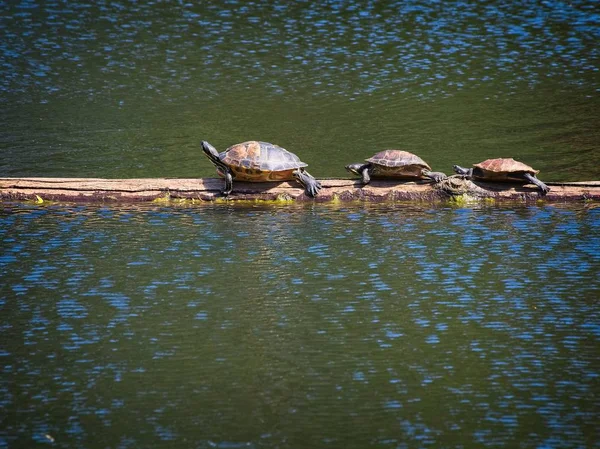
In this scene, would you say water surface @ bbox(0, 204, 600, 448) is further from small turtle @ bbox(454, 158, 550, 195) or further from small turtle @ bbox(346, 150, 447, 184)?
small turtle @ bbox(346, 150, 447, 184)

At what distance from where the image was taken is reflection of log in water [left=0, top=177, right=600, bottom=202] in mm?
11828

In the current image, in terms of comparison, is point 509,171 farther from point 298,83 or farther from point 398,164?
point 298,83

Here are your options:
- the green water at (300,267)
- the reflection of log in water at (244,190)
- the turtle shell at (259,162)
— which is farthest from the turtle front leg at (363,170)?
the turtle shell at (259,162)

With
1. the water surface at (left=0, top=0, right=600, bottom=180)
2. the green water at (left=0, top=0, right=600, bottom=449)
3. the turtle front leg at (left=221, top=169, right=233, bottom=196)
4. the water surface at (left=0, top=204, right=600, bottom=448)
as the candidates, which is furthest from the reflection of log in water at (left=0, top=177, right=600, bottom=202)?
the water surface at (left=0, top=0, right=600, bottom=180)

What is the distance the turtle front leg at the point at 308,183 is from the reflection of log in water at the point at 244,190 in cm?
10

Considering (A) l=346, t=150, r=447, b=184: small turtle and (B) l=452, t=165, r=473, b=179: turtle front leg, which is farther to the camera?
(B) l=452, t=165, r=473, b=179: turtle front leg

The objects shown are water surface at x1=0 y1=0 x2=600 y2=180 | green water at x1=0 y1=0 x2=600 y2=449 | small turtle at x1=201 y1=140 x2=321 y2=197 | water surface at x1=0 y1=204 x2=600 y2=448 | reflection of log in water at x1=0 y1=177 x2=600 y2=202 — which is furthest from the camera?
water surface at x1=0 y1=0 x2=600 y2=180

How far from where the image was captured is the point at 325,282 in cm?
867

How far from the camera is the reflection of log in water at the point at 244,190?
466 inches

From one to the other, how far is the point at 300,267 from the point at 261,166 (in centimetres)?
281

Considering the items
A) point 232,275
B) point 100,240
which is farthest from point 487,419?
point 100,240

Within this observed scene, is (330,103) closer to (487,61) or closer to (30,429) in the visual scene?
(487,61)

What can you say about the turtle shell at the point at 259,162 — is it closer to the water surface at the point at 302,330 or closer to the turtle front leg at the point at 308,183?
the turtle front leg at the point at 308,183

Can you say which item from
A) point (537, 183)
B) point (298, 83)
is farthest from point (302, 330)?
point (298, 83)
